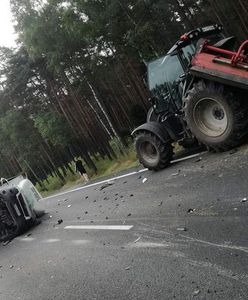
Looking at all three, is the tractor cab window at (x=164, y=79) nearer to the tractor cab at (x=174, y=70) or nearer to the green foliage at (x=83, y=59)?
the tractor cab at (x=174, y=70)

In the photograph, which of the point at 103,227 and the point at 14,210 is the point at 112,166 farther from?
the point at 103,227

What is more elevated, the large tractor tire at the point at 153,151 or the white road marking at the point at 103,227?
the large tractor tire at the point at 153,151

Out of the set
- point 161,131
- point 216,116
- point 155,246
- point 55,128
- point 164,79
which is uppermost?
point 55,128

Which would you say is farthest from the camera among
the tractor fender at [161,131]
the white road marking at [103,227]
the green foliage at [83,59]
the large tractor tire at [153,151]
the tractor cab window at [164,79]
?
the green foliage at [83,59]

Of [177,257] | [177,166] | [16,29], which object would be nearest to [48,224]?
[177,166]

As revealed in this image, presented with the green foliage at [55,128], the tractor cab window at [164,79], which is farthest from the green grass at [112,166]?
the tractor cab window at [164,79]

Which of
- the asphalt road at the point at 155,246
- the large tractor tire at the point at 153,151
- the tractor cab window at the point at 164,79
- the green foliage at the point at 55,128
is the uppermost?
the green foliage at the point at 55,128

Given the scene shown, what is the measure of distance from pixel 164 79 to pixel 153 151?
2.09 meters

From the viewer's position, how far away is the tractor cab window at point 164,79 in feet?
35.9

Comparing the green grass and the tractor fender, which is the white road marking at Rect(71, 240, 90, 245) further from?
the green grass

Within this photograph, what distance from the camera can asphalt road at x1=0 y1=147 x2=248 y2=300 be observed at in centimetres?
507

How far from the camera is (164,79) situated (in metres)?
11.3

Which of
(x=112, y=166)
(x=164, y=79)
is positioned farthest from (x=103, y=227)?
(x=112, y=166)

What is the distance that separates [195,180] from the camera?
891cm
